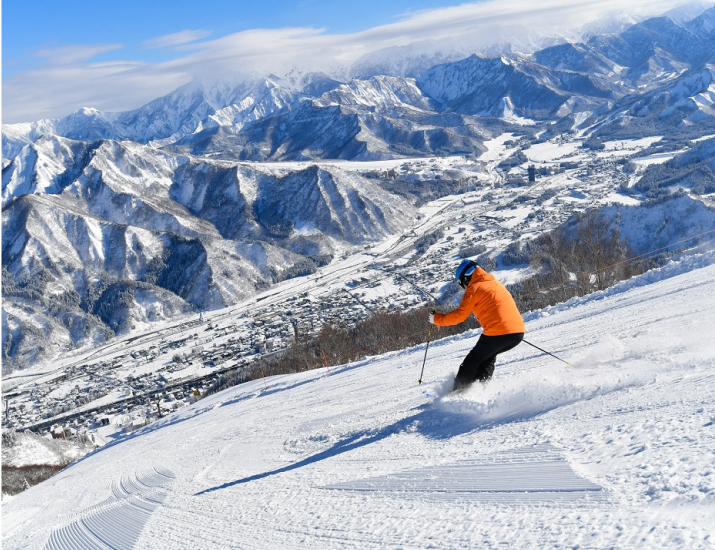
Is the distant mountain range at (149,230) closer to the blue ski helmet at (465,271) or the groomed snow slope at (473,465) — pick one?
the groomed snow slope at (473,465)

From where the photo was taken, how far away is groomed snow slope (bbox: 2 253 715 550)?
13.3 ft

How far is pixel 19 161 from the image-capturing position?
152 m

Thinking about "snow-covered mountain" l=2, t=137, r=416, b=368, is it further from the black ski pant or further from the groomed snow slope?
the black ski pant

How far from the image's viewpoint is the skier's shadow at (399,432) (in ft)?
22.1

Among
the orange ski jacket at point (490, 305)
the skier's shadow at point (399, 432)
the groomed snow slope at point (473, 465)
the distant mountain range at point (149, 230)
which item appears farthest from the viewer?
the distant mountain range at point (149, 230)

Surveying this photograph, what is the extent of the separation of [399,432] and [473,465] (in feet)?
6.51

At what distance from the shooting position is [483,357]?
738 centimetres

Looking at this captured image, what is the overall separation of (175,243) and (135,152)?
184 ft

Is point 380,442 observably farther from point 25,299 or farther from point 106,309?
point 25,299

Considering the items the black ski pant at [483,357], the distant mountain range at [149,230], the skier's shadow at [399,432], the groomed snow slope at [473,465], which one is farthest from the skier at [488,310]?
the distant mountain range at [149,230]

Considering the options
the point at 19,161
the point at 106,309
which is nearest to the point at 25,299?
the point at 106,309

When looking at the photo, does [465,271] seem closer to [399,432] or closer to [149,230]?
[399,432]

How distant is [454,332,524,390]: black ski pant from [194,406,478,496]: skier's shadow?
628mm

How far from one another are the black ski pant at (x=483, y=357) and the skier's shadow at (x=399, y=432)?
2.06ft
